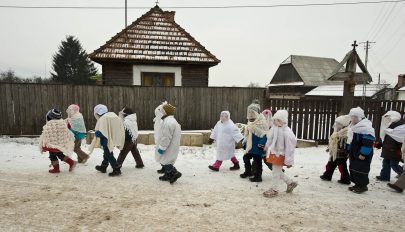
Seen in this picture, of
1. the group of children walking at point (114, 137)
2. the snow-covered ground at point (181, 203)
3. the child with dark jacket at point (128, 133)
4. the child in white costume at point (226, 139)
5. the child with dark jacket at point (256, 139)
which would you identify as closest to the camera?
the snow-covered ground at point (181, 203)

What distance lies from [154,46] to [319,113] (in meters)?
7.84

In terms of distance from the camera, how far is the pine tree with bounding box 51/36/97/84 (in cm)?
4194

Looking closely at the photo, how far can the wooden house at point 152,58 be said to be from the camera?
12.0 meters

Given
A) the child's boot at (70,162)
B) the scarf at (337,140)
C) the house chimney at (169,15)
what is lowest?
the child's boot at (70,162)

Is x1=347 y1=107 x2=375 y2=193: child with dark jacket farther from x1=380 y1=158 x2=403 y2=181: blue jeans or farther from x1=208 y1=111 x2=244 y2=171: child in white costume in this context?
x1=208 y1=111 x2=244 y2=171: child in white costume

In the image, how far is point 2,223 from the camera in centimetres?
337

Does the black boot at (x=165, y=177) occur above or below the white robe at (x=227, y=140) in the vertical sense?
below

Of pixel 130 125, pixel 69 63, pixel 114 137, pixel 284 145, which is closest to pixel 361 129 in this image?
pixel 284 145

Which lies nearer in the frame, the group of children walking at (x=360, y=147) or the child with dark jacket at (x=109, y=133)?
the group of children walking at (x=360, y=147)

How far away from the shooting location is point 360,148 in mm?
4730

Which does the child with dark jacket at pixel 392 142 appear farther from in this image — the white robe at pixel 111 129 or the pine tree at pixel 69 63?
the pine tree at pixel 69 63

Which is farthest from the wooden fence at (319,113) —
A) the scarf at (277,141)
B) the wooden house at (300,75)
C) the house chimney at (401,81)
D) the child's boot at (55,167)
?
the house chimney at (401,81)

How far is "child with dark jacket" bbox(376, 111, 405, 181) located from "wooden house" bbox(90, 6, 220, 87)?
26.9 feet

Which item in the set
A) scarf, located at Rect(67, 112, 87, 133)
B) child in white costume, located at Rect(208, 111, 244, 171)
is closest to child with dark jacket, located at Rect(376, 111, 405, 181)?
child in white costume, located at Rect(208, 111, 244, 171)
